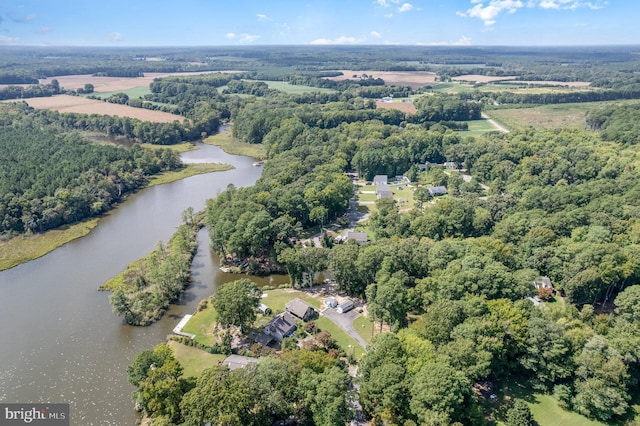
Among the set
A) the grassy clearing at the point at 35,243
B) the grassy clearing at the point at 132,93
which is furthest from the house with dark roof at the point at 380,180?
the grassy clearing at the point at 132,93

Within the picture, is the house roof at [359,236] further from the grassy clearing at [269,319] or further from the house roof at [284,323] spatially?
the house roof at [284,323]

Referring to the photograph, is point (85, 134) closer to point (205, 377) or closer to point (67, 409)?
point (67, 409)

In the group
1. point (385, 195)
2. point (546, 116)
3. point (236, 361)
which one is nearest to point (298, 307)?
point (236, 361)

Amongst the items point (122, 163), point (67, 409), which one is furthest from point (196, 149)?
point (67, 409)

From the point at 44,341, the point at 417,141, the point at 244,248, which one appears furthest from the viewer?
the point at 417,141

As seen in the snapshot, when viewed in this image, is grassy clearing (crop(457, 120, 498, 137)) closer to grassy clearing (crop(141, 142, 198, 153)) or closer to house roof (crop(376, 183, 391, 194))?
house roof (crop(376, 183, 391, 194))

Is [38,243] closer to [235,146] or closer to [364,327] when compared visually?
[364,327]
